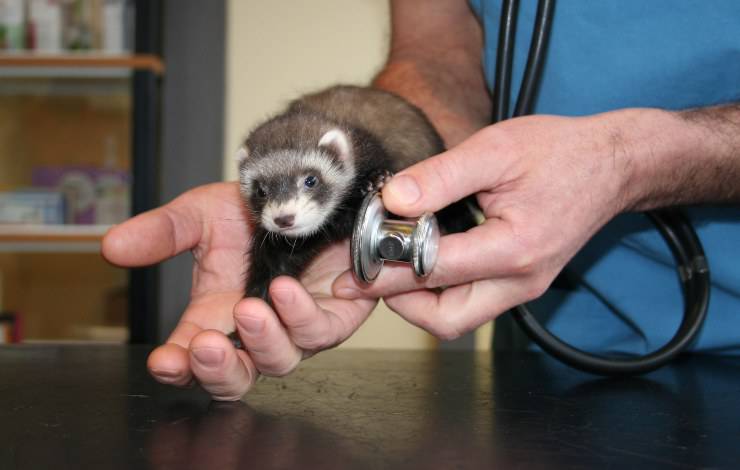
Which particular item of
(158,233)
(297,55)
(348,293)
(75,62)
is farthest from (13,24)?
(348,293)

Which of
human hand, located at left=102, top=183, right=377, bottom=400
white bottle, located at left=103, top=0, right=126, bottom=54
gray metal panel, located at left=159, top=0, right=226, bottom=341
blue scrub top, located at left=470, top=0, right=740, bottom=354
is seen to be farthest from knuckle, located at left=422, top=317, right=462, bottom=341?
white bottle, located at left=103, top=0, right=126, bottom=54

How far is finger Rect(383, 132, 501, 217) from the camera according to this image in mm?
768

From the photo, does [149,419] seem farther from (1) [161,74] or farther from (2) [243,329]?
(1) [161,74]

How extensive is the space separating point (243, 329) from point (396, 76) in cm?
83

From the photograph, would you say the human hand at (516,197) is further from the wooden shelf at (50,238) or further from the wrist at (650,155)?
the wooden shelf at (50,238)

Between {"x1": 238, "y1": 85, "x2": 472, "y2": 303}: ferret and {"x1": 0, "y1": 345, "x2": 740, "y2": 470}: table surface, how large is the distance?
20cm

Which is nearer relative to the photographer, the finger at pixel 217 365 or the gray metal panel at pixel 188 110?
the finger at pixel 217 365

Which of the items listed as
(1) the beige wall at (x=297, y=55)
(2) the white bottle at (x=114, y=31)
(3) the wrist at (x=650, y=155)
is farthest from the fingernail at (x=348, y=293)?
(1) the beige wall at (x=297, y=55)

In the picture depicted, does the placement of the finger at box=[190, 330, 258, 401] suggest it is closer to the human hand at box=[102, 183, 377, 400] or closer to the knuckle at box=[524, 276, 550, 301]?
the human hand at box=[102, 183, 377, 400]

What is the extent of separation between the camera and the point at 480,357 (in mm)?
1225

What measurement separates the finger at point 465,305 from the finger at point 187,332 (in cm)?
27

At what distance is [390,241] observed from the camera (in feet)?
2.44

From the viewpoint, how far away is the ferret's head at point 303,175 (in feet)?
3.92

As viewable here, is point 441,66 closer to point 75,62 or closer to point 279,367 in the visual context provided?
point 279,367
